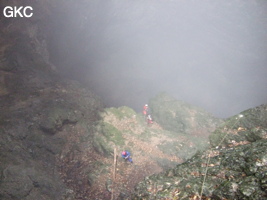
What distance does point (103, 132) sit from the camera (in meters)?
15.2

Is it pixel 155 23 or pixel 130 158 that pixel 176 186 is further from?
pixel 155 23

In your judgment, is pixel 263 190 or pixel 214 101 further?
pixel 214 101

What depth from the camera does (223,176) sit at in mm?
4465

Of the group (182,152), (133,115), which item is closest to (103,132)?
(133,115)

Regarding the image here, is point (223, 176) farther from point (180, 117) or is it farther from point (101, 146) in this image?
point (180, 117)

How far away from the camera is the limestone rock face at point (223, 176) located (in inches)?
149

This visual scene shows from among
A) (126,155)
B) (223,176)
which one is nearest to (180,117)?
(126,155)

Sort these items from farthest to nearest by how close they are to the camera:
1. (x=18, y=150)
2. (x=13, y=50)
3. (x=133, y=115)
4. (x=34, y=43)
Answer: (x=34, y=43) < (x=13, y=50) < (x=133, y=115) < (x=18, y=150)

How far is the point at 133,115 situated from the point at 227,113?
177ft
